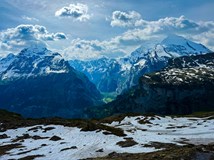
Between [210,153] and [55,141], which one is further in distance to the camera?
[55,141]

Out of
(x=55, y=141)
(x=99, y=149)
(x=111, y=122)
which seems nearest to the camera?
(x=99, y=149)

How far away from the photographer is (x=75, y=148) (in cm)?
5069

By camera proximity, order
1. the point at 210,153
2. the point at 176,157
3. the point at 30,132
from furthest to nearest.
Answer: the point at 30,132 < the point at 210,153 < the point at 176,157

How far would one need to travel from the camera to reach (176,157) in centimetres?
3241

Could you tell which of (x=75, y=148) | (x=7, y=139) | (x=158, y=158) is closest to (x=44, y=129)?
(x=7, y=139)

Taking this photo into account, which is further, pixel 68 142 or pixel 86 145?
pixel 68 142

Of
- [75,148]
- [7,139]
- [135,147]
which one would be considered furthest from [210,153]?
[7,139]

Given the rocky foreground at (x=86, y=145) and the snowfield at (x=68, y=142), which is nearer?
the rocky foreground at (x=86, y=145)

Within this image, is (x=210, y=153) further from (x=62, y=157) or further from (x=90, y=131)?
(x=90, y=131)

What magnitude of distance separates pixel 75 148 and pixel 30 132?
78.7 ft

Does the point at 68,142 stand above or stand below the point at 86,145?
above

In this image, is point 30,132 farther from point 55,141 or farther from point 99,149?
point 99,149

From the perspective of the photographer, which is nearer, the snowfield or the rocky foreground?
the rocky foreground

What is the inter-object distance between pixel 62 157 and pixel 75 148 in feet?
20.1
